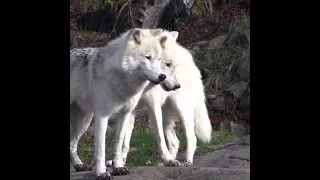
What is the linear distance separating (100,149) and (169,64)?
1411 mm

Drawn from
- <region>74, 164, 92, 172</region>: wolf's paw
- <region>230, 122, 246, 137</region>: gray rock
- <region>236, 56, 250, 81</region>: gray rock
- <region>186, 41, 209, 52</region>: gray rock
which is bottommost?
<region>230, 122, 246, 137</region>: gray rock

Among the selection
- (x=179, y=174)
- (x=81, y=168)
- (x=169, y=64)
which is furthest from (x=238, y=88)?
(x=179, y=174)

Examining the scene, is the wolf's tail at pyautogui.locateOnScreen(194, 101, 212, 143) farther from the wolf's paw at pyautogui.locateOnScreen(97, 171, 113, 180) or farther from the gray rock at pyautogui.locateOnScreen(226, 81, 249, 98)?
the gray rock at pyautogui.locateOnScreen(226, 81, 249, 98)

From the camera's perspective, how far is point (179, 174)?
18.1ft

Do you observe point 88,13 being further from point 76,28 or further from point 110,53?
point 110,53

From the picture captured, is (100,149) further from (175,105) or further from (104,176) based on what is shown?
(175,105)

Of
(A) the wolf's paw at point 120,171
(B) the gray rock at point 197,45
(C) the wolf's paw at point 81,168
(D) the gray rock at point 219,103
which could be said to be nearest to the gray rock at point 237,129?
(D) the gray rock at point 219,103

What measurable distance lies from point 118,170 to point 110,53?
1.26 m

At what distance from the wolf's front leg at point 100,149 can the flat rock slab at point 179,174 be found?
0.12 metres

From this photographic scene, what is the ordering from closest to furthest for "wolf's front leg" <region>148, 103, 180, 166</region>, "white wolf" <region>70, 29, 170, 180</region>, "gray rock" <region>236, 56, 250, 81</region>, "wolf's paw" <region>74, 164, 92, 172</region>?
"white wolf" <region>70, 29, 170, 180</region> → "wolf's front leg" <region>148, 103, 180, 166</region> → "wolf's paw" <region>74, 164, 92, 172</region> → "gray rock" <region>236, 56, 250, 81</region>

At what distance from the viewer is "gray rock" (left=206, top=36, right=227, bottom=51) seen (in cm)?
1303

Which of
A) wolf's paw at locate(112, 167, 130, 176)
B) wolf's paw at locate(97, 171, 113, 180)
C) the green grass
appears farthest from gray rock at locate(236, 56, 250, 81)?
wolf's paw at locate(97, 171, 113, 180)

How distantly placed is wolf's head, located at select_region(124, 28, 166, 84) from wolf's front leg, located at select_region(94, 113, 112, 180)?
0.62 meters
